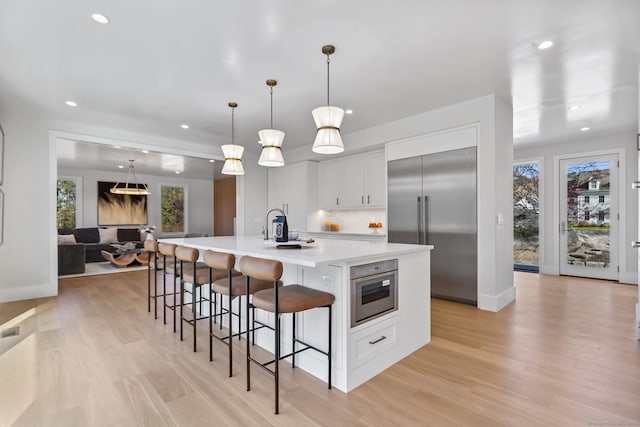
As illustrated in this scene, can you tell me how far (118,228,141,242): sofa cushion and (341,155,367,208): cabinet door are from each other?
6204 millimetres

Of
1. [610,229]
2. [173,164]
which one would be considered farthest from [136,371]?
[610,229]

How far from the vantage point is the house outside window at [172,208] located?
32.4ft

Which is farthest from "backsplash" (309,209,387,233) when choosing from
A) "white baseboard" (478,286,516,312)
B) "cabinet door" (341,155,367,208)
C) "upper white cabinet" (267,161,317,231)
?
"white baseboard" (478,286,516,312)

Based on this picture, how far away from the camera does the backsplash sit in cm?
573

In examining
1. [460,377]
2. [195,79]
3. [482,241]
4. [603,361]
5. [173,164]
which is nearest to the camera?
[460,377]

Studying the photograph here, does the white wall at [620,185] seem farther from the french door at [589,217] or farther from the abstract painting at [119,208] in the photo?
the abstract painting at [119,208]

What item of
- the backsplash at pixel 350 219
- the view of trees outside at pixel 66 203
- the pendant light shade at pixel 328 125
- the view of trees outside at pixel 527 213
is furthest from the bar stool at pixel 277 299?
the view of trees outside at pixel 66 203

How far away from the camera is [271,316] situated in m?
2.63

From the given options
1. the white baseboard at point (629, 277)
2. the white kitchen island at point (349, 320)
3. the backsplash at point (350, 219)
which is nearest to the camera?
the white kitchen island at point (349, 320)

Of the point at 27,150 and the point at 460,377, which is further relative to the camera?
the point at 27,150

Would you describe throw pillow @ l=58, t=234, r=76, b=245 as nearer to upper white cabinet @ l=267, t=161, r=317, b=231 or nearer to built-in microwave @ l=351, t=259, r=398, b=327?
upper white cabinet @ l=267, t=161, r=317, b=231

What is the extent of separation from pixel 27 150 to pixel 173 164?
3539 millimetres

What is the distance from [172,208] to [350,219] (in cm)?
659

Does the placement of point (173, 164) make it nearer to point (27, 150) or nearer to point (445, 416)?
point (27, 150)
